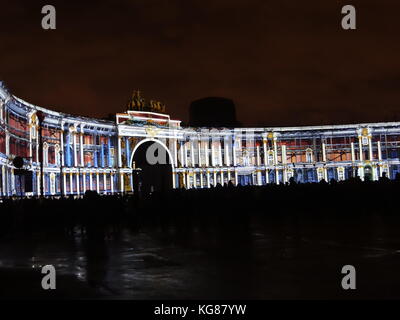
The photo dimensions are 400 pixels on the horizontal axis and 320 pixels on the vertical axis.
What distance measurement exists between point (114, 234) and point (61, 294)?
1084 centimetres

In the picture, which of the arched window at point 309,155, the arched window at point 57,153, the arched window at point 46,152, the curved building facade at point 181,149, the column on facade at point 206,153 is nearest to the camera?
the arched window at point 46,152

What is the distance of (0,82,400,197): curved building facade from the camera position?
60.6 m

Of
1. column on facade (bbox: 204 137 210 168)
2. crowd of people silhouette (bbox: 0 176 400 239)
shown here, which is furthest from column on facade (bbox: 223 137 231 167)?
crowd of people silhouette (bbox: 0 176 400 239)

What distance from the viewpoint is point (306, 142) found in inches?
3590

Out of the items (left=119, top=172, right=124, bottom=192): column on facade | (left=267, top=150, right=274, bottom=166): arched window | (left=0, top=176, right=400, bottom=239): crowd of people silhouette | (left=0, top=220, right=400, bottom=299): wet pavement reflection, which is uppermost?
(left=267, top=150, right=274, bottom=166): arched window

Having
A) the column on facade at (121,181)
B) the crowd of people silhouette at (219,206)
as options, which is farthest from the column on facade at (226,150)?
the crowd of people silhouette at (219,206)

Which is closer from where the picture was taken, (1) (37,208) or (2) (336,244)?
(2) (336,244)

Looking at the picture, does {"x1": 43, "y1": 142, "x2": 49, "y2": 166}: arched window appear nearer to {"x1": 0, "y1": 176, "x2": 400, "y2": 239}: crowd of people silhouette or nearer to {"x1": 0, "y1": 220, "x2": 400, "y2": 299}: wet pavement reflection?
{"x1": 0, "y1": 176, "x2": 400, "y2": 239}: crowd of people silhouette

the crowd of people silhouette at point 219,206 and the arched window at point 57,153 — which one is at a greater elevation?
the arched window at point 57,153

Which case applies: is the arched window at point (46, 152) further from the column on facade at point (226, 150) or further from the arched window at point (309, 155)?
the arched window at point (309, 155)

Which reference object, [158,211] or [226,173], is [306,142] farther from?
[158,211]

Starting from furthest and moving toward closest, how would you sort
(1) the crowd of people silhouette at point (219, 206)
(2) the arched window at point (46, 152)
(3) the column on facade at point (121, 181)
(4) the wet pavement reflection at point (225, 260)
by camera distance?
(3) the column on facade at point (121, 181), (2) the arched window at point (46, 152), (1) the crowd of people silhouette at point (219, 206), (4) the wet pavement reflection at point (225, 260)

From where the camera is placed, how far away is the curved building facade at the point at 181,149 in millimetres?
60562
